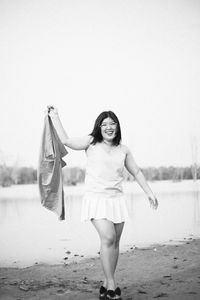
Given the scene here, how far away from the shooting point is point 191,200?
5539 millimetres

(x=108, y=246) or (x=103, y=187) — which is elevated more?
(x=103, y=187)

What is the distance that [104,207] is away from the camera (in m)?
2.46

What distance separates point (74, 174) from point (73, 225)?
937mm

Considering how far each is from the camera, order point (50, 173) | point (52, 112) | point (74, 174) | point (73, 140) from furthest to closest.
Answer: point (74, 174) < point (50, 173) < point (52, 112) < point (73, 140)

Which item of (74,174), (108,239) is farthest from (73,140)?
(74,174)

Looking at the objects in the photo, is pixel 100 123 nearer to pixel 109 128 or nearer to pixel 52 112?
pixel 109 128

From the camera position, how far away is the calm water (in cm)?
452

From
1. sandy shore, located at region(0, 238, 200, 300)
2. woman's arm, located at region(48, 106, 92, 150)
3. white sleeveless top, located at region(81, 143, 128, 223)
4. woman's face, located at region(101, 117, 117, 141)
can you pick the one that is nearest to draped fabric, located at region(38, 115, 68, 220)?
woman's arm, located at region(48, 106, 92, 150)

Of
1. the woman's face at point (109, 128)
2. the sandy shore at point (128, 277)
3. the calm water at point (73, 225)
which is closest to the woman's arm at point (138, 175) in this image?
the woman's face at point (109, 128)

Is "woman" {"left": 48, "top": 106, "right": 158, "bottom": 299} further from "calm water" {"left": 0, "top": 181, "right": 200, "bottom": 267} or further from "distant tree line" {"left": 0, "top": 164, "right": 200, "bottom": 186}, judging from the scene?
"distant tree line" {"left": 0, "top": 164, "right": 200, "bottom": 186}

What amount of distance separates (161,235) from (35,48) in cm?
298

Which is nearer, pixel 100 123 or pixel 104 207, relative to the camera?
Result: pixel 104 207

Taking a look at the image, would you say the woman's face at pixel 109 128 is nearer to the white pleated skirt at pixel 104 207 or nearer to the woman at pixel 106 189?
the woman at pixel 106 189

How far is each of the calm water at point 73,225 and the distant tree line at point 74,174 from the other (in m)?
0.10
